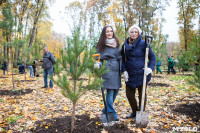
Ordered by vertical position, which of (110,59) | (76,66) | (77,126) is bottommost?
(77,126)

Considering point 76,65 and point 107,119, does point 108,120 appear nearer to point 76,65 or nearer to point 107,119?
point 107,119

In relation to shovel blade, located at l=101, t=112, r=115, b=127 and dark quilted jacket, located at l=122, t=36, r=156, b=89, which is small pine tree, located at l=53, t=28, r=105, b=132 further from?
dark quilted jacket, located at l=122, t=36, r=156, b=89

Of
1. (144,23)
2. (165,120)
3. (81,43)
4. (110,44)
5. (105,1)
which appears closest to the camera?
(81,43)

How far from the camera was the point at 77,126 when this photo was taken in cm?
280

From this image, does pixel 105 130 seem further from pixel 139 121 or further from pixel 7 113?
pixel 7 113

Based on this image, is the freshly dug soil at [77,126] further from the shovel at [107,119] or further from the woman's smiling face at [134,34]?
the woman's smiling face at [134,34]

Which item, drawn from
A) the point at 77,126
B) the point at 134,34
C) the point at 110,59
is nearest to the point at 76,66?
the point at 110,59

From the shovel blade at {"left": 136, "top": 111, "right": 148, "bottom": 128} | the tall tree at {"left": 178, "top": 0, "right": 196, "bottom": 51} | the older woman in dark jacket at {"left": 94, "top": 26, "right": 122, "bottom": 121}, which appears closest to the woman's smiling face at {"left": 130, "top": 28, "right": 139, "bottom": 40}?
the older woman in dark jacket at {"left": 94, "top": 26, "right": 122, "bottom": 121}

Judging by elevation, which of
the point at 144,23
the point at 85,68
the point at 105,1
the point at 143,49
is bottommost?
the point at 85,68

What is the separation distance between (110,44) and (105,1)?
22.7m

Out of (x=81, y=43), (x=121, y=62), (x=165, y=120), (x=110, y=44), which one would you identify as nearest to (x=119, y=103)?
(x=165, y=120)

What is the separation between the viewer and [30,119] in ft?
11.5

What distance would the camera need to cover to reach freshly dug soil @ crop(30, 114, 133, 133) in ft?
8.85

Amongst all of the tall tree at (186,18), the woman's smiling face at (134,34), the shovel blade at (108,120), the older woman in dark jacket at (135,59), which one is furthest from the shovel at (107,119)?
the tall tree at (186,18)
